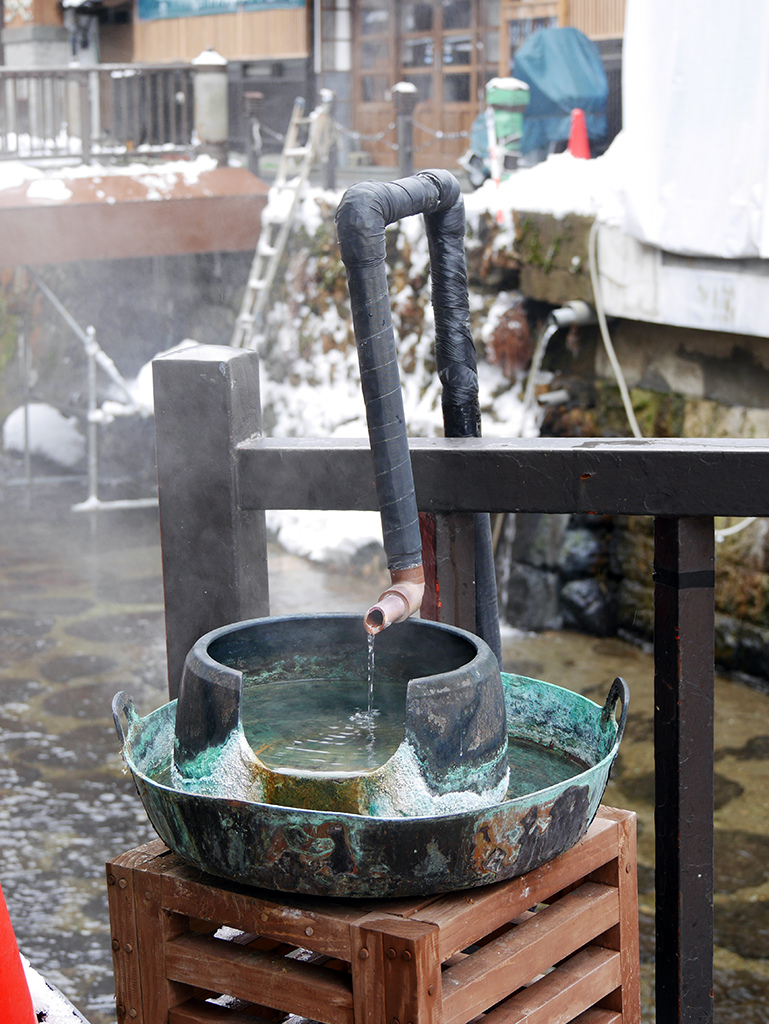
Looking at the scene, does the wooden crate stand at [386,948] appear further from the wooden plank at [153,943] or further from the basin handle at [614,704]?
the basin handle at [614,704]

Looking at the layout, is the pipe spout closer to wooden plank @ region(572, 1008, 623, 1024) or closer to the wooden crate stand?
the wooden crate stand

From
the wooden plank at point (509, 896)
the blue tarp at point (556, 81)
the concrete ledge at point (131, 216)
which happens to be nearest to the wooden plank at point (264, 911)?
the wooden plank at point (509, 896)

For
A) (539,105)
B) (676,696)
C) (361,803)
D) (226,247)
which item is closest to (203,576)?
(361,803)

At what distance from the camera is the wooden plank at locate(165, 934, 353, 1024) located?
1.62 metres

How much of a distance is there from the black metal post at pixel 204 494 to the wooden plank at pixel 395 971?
2.64 ft

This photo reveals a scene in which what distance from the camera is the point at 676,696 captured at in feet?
6.20

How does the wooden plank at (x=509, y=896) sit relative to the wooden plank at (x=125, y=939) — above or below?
above

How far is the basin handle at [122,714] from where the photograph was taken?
1827 millimetres

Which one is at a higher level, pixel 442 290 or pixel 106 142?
pixel 106 142

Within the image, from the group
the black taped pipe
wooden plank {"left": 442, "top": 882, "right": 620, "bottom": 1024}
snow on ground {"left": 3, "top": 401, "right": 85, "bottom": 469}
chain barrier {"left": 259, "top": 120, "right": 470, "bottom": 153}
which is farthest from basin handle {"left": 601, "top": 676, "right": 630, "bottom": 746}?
snow on ground {"left": 3, "top": 401, "right": 85, "bottom": 469}

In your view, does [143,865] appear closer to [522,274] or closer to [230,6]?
[522,274]

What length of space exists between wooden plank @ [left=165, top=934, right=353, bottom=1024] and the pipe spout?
0.49m

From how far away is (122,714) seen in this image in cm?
190

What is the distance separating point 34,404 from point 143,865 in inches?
491
